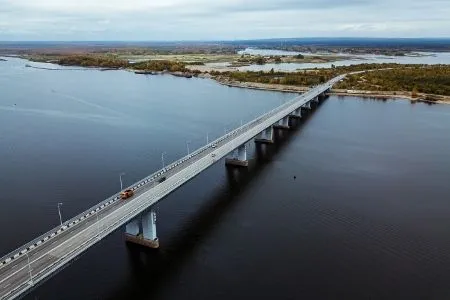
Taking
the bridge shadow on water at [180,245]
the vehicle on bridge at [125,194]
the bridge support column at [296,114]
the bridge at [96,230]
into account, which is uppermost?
the vehicle on bridge at [125,194]

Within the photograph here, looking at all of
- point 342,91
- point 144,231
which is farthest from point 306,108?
point 144,231

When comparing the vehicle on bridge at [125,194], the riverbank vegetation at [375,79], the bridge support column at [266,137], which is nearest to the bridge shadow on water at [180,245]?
the vehicle on bridge at [125,194]

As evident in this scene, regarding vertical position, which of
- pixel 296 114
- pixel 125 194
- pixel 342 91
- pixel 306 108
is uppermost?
pixel 125 194

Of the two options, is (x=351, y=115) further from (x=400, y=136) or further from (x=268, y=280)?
(x=268, y=280)

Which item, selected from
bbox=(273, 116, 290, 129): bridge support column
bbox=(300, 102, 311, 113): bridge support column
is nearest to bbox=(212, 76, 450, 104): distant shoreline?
bbox=(300, 102, 311, 113): bridge support column

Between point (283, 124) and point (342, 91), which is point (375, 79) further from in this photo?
point (283, 124)

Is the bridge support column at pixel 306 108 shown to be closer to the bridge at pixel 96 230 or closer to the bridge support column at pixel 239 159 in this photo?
the bridge support column at pixel 239 159
